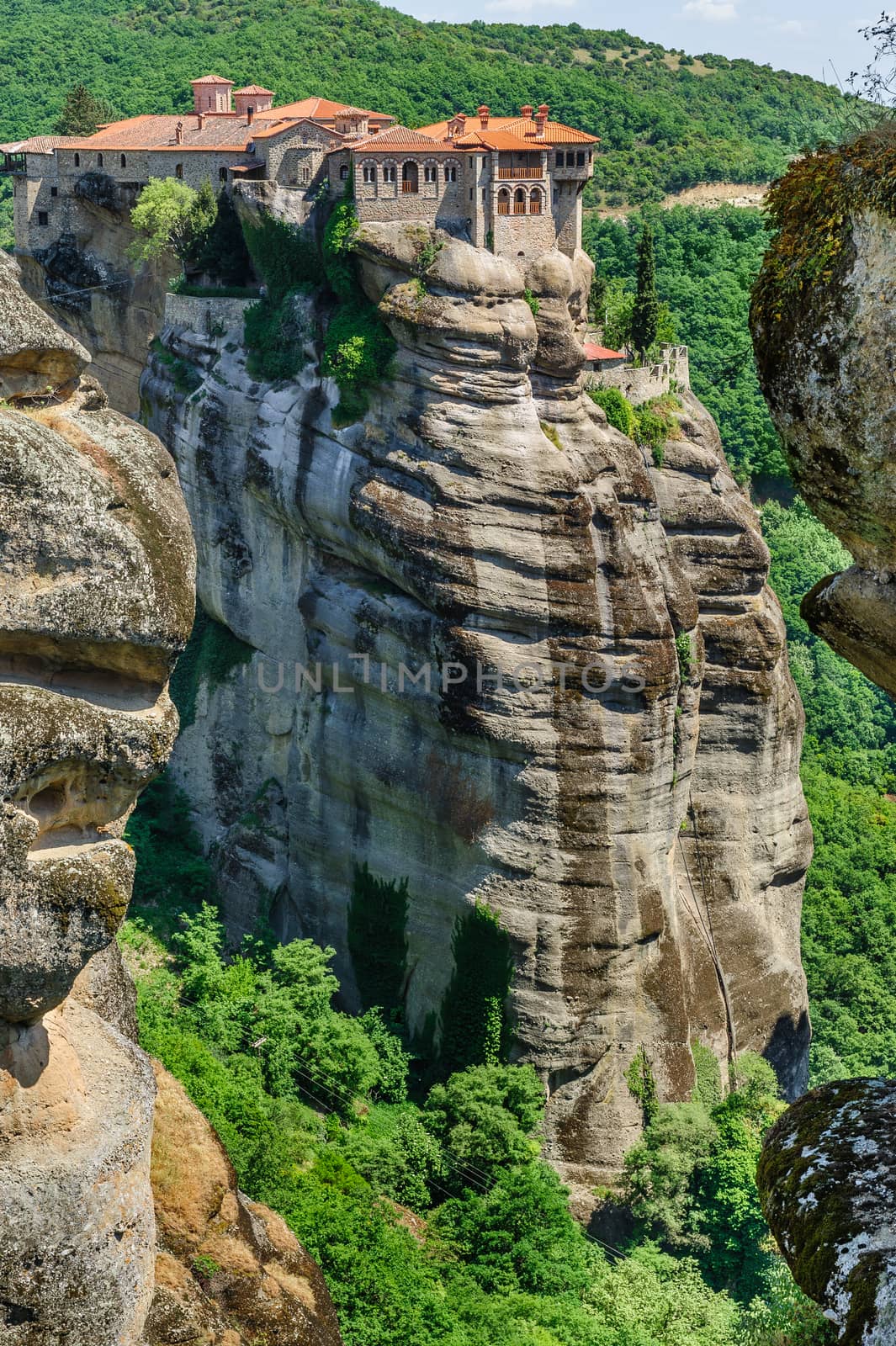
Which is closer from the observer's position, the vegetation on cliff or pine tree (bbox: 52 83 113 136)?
the vegetation on cliff

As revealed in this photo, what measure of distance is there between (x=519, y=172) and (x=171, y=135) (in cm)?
1034

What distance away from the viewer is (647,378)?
37281mm

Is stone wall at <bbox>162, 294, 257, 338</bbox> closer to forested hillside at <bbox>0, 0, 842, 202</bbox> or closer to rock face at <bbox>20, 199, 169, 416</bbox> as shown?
rock face at <bbox>20, 199, 169, 416</bbox>

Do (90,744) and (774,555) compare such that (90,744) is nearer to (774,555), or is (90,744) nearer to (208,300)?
(208,300)

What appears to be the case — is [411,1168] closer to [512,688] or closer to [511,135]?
[512,688]

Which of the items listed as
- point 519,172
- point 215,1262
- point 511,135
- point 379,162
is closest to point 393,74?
point 511,135

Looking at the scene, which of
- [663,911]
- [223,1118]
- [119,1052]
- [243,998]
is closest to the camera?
[119,1052]

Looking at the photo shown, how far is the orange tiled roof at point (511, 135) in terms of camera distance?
34.1 metres

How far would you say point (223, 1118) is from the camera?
25875mm

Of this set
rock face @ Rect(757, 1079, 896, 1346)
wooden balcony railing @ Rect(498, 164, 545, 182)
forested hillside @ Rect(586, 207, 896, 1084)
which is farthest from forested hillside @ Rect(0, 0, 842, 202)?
rock face @ Rect(757, 1079, 896, 1346)

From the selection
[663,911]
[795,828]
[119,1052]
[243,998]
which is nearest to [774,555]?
[795,828]

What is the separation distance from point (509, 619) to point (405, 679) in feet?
8.62

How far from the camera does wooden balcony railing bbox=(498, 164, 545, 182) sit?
1348 inches

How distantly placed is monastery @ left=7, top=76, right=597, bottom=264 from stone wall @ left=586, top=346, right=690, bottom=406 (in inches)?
102
